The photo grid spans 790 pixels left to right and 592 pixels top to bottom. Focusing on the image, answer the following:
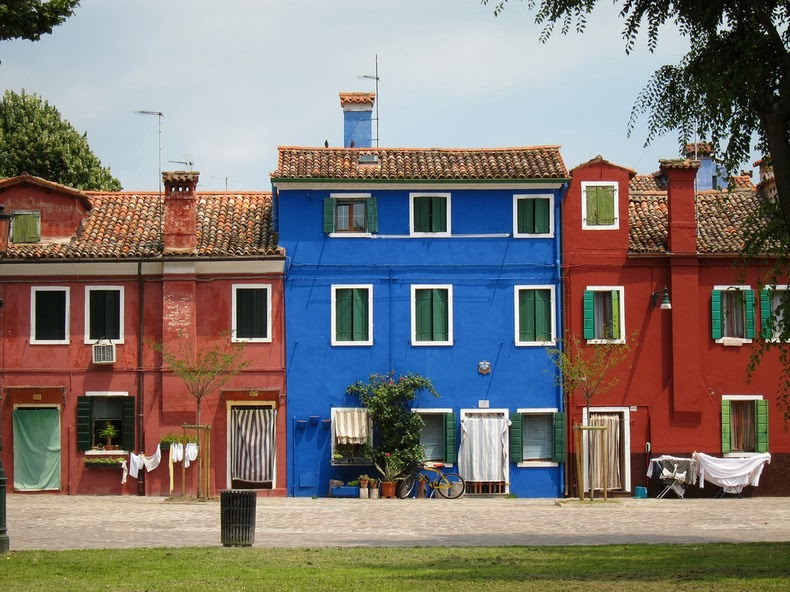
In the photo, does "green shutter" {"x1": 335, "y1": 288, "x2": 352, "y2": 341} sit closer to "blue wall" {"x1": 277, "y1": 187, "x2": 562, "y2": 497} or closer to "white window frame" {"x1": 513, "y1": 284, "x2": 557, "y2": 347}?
"blue wall" {"x1": 277, "y1": 187, "x2": 562, "y2": 497}

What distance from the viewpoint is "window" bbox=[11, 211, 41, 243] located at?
36.1m

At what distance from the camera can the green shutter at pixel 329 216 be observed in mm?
35875

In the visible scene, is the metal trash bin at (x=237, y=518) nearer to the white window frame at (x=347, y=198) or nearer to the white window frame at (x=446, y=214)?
the white window frame at (x=347, y=198)

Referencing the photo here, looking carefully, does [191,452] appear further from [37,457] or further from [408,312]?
[408,312]

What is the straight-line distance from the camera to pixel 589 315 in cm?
3619

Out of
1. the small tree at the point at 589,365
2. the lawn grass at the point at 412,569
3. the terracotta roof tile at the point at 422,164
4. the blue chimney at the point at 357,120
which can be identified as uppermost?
the blue chimney at the point at 357,120

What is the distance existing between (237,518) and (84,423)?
14.9m

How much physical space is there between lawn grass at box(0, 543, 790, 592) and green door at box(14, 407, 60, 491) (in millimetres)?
15270

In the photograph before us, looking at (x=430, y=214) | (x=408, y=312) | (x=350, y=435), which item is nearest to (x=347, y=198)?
(x=430, y=214)

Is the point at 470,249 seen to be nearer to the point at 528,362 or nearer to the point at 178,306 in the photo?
the point at 528,362

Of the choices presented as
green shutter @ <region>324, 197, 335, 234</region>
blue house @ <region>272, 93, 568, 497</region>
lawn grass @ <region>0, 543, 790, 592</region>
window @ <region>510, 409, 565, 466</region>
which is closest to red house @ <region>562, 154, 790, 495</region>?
window @ <region>510, 409, 565, 466</region>

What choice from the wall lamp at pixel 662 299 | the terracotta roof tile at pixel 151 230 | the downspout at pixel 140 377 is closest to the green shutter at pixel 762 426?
the wall lamp at pixel 662 299

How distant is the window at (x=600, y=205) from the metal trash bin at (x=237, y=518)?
692 inches

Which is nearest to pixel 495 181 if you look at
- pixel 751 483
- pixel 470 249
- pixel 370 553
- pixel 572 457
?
pixel 470 249
